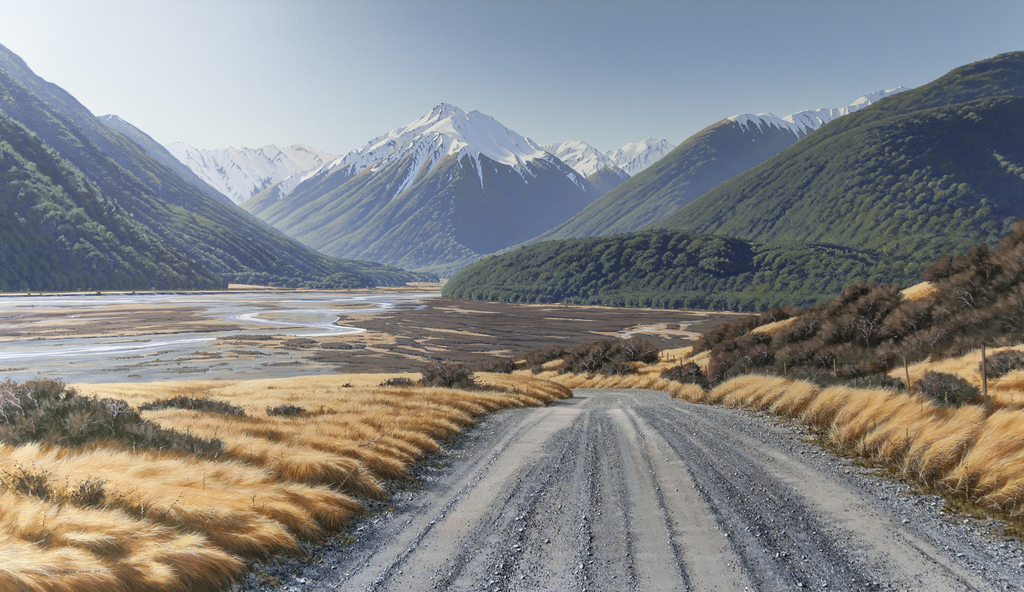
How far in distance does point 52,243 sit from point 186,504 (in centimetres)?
21792

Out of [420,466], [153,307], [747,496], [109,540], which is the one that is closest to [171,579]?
[109,540]

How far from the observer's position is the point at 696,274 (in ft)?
564

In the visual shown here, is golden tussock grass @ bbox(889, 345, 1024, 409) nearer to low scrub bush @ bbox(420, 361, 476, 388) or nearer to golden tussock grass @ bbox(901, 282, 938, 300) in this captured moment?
golden tussock grass @ bbox(901, 282, 938, 300)

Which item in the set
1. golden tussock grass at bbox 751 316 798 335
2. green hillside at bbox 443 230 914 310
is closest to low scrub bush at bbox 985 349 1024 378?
golden tussock grass at bbox 751 316 798 335

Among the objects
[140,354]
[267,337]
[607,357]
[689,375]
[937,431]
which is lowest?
[607,357]

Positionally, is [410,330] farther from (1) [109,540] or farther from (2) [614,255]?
(2) [614,255]

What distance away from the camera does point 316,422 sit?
40.7 feet

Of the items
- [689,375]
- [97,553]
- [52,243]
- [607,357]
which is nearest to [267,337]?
[607,357]

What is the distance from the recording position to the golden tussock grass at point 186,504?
186 inches

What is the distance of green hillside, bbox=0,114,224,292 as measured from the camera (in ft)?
497

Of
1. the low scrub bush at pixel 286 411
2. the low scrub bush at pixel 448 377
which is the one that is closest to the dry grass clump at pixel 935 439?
the low scrub bush at pixel 286 411

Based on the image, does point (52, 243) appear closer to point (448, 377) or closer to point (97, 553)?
point (448, 377)

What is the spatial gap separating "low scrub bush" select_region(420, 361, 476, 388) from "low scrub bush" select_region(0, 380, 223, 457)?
15588 millimetres

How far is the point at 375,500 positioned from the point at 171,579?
3510 millimetres
